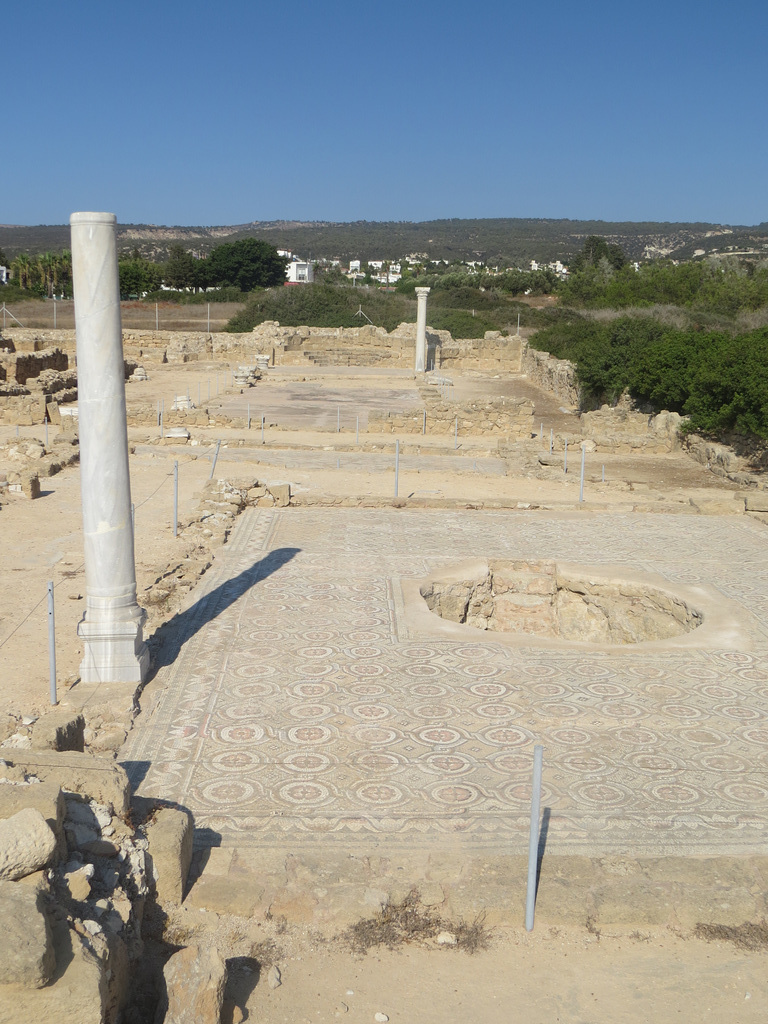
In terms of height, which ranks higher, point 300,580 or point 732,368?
point 732,368

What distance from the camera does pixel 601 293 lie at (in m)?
46.2

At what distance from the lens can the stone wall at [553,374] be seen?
966 inches

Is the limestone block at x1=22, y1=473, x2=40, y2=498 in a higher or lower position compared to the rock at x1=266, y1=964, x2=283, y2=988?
lower

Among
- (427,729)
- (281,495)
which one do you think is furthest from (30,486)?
(427,729)

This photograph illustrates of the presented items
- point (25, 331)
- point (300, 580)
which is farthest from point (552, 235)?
point (300, 580)

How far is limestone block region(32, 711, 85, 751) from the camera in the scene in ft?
14.6

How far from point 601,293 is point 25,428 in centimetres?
3459

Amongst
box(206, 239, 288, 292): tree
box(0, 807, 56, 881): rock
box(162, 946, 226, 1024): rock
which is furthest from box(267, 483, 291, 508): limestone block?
box(206, 239, 288, 292): tree

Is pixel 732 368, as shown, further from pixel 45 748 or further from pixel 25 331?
pixel 25 331

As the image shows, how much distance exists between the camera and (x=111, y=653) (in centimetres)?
581

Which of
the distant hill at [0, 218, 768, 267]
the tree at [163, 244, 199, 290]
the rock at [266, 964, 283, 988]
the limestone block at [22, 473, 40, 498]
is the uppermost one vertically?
the distant hill at [0, 218, 768, 267]

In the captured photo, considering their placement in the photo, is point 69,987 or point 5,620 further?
point 5,620

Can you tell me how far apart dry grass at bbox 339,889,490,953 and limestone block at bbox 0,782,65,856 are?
1.17m

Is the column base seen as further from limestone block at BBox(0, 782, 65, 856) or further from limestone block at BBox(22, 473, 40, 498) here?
limestone block at BBox(22, 473, 40, 498)
